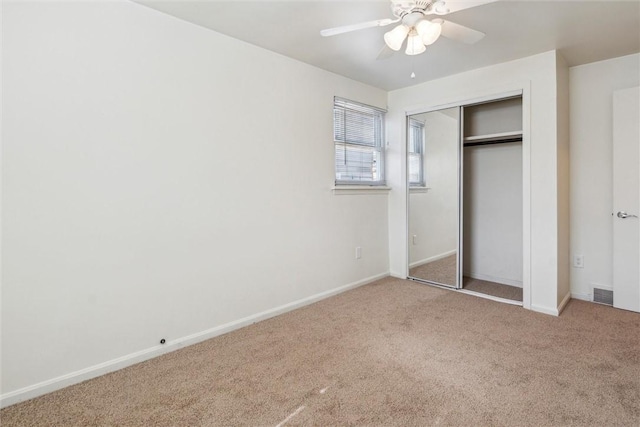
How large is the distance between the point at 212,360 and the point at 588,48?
3818 mm

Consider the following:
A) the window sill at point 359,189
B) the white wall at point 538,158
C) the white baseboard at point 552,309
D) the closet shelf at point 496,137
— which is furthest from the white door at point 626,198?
the window sill at point 359,189

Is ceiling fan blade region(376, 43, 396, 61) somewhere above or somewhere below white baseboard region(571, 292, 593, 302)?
above

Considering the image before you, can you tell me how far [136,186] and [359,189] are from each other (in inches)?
87.9

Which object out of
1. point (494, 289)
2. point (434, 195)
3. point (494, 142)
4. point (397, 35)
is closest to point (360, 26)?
point (397, 35)

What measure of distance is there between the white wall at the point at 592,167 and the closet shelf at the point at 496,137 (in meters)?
0.48

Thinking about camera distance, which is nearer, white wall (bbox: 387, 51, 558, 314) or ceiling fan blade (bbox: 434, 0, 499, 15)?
ceiling fan blade (bbox: 434, 0, 499, 15)

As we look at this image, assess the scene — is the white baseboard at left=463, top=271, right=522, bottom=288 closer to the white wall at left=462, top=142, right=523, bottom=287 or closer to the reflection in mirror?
the white wall at left=462, top=142, right=523, bottom=287

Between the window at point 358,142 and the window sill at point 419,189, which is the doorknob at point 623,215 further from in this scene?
the window at point 358,142

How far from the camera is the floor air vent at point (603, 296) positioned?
3096 millimetres

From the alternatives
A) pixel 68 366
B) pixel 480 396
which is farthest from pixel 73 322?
pixel 480 396

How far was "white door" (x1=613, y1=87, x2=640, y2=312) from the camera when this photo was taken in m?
2.86

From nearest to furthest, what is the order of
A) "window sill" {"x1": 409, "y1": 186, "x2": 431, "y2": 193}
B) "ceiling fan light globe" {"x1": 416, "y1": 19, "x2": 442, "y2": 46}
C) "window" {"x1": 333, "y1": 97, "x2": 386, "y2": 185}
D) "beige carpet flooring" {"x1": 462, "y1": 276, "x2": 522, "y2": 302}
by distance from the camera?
1. "ceiling fan light globe" {"x1": 416, "y1": 19, "x2": 442, "y2": 46}
2. "beige carpet flooring" {"x1": 462, "y1": 276, "x2": 522, "y2": 302}
3. "window" {"x1": 333, "y1": 97, "x2": 386, "y2": 185}
4. "window sill" {"x1": 409, "y1": 186, "x2": 431, "y2": 193}

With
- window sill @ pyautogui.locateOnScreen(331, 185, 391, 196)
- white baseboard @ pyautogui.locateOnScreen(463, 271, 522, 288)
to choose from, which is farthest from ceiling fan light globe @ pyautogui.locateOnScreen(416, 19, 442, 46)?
white baseboard @ pyautogui.locateOnScreen(463, 271, 522, 288)

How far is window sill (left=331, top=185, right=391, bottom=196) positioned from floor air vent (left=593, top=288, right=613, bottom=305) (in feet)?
7.40
